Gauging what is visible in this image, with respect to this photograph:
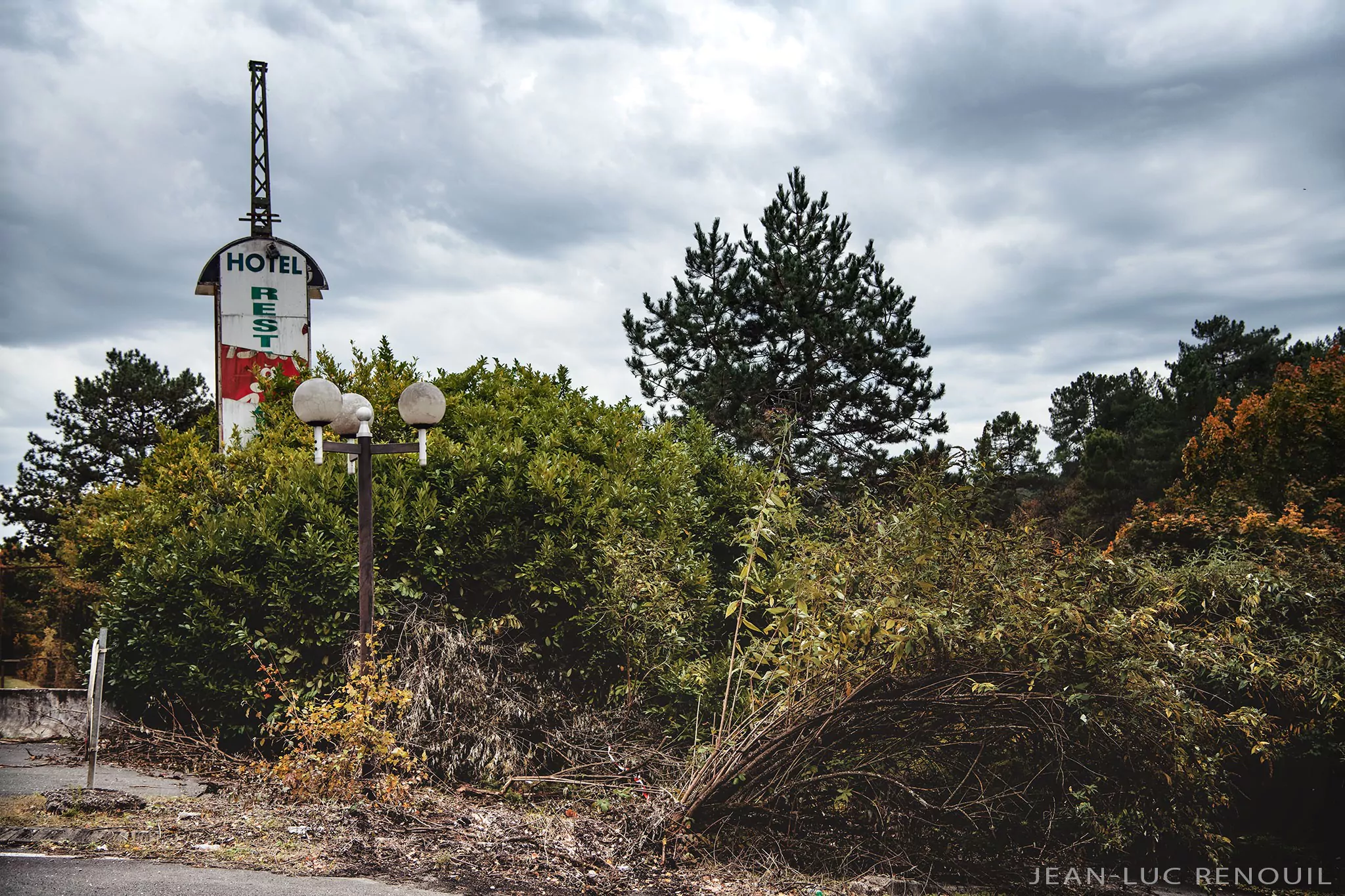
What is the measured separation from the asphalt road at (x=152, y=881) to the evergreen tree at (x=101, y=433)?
2377cm

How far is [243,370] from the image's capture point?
14727 mm

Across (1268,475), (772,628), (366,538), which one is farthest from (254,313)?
(1268,475)

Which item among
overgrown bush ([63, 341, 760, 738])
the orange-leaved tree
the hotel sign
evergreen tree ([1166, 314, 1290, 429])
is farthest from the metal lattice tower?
evergreen tree ([1166, 314, 1290, 429])

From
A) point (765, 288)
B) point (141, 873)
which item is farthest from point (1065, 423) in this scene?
point (141, 873)

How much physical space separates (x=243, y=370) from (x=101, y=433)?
15.3 metres

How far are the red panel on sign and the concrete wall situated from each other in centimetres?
541

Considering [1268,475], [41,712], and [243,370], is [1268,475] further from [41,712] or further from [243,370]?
[41,712]

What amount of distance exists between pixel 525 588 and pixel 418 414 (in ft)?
7.56

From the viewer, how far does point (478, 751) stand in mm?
7535

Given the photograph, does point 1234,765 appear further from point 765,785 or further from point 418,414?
point 418,414

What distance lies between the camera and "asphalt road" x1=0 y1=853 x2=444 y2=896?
14.5 feet

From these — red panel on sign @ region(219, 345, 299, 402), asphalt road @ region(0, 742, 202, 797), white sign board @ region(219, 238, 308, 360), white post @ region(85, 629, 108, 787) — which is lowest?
asphalt road @ region(0, 742, 202, 797)

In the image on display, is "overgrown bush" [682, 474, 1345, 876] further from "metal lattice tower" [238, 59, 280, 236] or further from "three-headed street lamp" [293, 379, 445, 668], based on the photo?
"metal lattice tower" [238, 59, 280, 236]

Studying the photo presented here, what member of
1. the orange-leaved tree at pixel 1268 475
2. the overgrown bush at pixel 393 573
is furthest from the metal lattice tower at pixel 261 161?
the orange-leaved tree at pixel 1268 475
